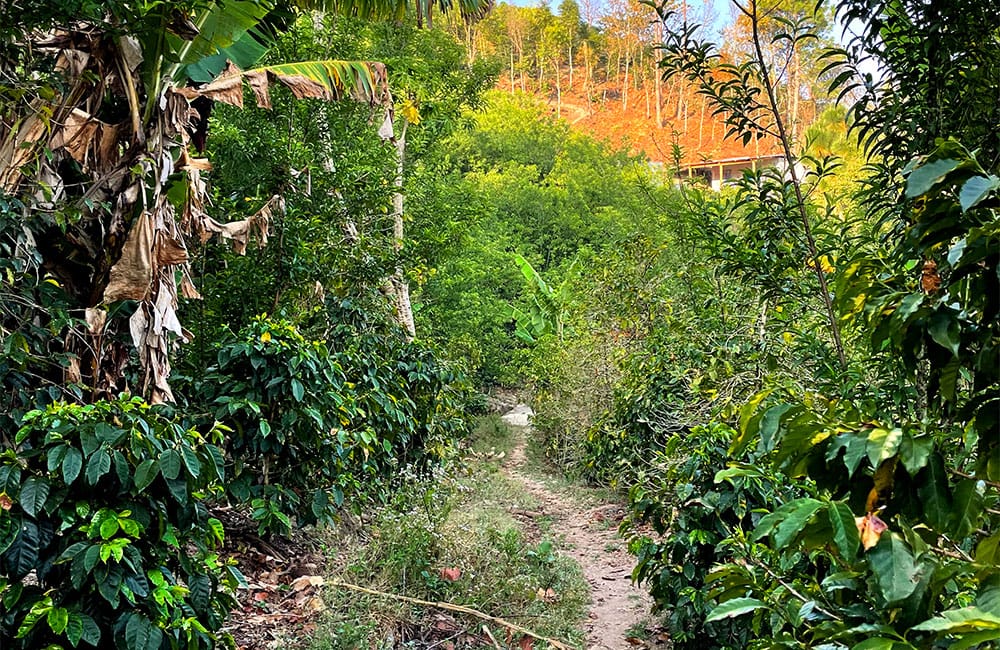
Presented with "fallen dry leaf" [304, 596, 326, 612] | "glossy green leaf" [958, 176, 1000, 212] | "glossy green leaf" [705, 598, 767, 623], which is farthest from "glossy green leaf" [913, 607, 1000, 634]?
"fallen dry leaf" [304, 596, 326, 612]

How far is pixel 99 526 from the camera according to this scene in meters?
2.74

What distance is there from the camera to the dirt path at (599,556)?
5.25 metres

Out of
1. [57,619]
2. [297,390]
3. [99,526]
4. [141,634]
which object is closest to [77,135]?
[297,390]

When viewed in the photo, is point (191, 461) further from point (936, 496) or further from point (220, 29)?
point (220, 29)

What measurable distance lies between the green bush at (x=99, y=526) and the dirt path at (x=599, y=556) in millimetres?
3041

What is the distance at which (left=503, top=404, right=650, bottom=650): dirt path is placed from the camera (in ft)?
17.2

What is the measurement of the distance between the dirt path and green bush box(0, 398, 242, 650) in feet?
9.98

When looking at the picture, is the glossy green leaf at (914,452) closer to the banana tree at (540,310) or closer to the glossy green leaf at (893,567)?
the glossy green leaf at (893,567)

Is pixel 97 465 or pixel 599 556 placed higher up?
pixel 97 465

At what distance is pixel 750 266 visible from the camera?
328 cm

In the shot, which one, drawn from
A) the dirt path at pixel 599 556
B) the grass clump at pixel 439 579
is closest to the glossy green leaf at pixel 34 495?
the grass clump at pixel 439 579

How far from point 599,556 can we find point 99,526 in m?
5.32

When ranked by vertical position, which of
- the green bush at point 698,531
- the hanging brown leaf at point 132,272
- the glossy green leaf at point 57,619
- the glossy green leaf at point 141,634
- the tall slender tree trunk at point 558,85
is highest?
the tall slender tree trunk at point 558,85

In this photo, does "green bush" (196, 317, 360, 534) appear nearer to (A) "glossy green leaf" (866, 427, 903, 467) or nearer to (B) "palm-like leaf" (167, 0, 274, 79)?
A: (B) "palm-like leaf" (167, 0, 274, 79)
